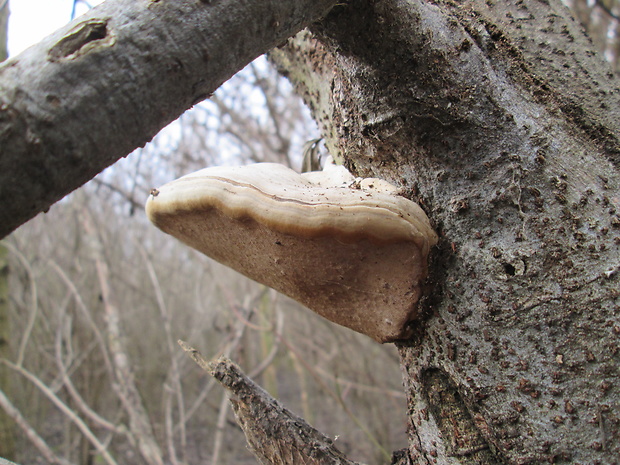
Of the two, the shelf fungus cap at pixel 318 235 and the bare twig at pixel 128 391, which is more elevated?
the shelf fungus cap at pixel 318 235

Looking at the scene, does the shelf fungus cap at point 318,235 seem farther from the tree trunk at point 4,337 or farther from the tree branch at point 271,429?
the tree trunk at point 4,337

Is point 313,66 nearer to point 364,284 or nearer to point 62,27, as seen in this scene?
point 364,284

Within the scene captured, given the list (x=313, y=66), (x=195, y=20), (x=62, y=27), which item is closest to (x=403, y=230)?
(x=195, y=20)

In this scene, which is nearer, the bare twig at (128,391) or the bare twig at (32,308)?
the bare twig at (128,391)

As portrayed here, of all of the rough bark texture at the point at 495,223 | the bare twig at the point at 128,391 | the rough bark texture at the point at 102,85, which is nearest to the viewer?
the rough bark texture at the point at 102,85

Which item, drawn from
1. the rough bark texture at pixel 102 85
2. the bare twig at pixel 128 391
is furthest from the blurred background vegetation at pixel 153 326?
the rough bark texture at pixel 102 85

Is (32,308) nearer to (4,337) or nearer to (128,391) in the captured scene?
(4,337)
